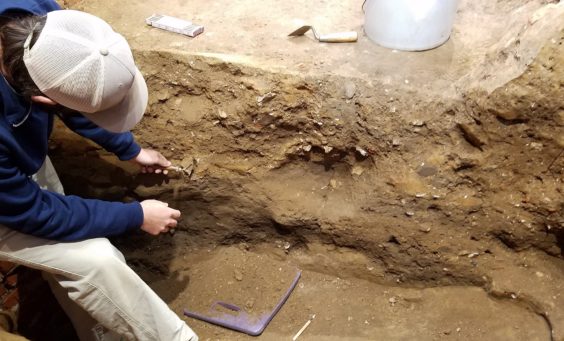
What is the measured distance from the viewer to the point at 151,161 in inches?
74.4

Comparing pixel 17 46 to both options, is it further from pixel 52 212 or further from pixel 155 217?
pixel 155 217

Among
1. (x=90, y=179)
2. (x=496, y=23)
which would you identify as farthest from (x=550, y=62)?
(x=90, y=179)

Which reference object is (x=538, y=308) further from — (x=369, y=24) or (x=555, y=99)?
(x=369, y=24)

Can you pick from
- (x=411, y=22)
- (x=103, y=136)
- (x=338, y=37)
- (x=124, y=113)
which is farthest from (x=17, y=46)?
(x=411, y=22)

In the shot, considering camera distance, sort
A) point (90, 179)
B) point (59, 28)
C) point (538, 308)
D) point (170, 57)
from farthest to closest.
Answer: point (90, 179) < point (170, 57) < point (538, 308) < point (59, 28)

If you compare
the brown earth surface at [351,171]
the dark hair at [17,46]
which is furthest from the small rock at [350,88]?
the dark hair at [17,46]

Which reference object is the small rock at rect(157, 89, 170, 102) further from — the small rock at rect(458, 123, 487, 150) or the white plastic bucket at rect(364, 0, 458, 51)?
the small rock at rect(458, 123, 487, 150)

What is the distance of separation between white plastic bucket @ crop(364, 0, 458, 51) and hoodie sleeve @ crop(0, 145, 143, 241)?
1.08 m

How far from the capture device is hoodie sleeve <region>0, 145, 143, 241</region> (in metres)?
1.27

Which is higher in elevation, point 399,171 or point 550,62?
point 550,62

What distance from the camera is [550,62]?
157cm

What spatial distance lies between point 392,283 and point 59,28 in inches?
57.3

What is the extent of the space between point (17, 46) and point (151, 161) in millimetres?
770

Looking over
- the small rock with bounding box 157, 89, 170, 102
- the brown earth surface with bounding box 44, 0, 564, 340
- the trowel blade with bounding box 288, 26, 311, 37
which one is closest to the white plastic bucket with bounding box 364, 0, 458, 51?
the brown earth surface with bounding box 44, 0, 564, 340
